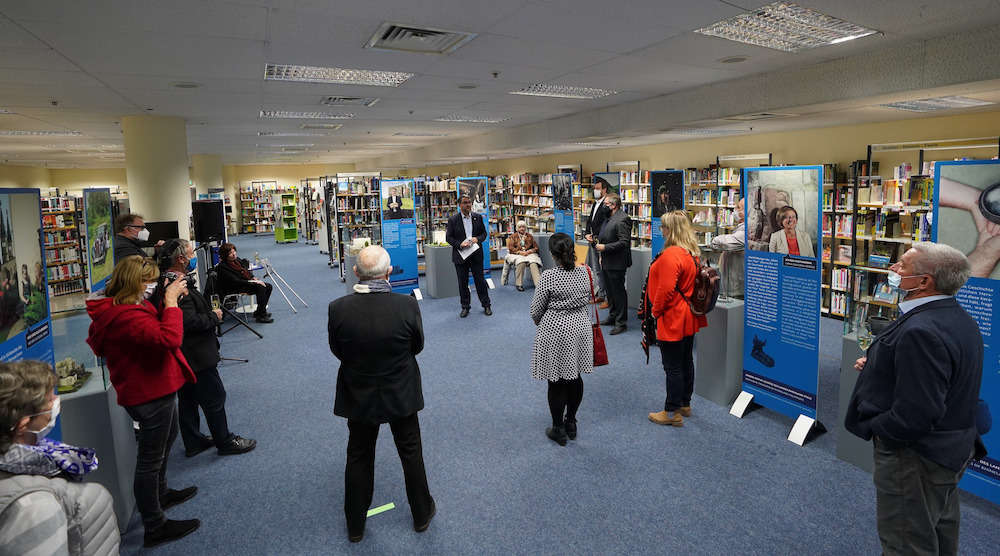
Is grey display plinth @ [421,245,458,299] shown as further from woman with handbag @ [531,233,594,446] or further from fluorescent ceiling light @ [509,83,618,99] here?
woman with handbag @ [531,233,594,446]

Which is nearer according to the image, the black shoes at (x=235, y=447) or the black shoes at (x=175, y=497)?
the black shoes at (x=175, y=497)

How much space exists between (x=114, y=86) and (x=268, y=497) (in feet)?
16.2

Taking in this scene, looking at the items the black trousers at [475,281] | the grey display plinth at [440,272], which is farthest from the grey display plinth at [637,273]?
the grey display plinth at [440,272]

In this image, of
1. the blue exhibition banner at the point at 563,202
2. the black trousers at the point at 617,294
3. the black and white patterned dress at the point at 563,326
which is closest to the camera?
the black and white patterned dress at the point at 563,326

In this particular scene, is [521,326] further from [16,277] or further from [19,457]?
[19,457]

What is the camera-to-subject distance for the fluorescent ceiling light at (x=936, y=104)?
18.2 feet

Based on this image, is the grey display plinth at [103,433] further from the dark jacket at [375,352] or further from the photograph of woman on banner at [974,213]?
the photograph of woman on banner at [974,213]

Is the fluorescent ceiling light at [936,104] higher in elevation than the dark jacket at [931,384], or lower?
higher

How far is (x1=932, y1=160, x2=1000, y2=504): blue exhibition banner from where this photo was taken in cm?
305

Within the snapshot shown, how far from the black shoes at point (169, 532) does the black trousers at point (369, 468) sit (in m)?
0.97

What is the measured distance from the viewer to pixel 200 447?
159 inches

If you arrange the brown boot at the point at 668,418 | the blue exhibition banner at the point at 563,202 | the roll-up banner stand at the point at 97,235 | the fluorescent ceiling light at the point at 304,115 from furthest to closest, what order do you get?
the blue exhibition banner at the point at 563,202 < the fluorescent ceiling light at the point at 304,115 < the brown boot at the point at 668,418 < the roll-up banner stand at the point at 97,235

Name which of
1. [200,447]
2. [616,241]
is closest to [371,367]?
[200,447]

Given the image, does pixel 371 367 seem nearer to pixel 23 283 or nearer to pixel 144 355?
pixel 144 355
